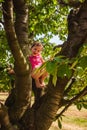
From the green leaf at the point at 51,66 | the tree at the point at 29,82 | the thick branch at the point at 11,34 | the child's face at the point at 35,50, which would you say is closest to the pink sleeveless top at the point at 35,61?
the child's face at the point at 35,50

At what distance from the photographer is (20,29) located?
23.8 feet

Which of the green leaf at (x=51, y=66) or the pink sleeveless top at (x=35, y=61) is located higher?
the pink sleeveless top at (x=35, y=61)

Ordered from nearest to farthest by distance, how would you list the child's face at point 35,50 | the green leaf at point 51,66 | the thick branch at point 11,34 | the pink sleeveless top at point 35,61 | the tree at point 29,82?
→ the green leaf at point 51,66 → the thick branch at point 11,34 → the tree at point 29,82 → the pink sleeveless top at point 35,61 → the child's face at point 35,50

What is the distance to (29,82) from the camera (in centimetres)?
661

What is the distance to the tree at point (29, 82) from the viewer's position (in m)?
5.83

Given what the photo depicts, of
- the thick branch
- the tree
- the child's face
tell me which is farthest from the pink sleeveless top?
the thick branch

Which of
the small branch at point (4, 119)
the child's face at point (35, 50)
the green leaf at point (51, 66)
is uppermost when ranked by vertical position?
the child's face at point (35, 50)

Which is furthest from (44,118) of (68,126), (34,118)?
(68,126)

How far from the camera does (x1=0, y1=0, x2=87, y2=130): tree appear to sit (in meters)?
5.83

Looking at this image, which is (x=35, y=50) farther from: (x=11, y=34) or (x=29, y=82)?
(x=11, y=34)

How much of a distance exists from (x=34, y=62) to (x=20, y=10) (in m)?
1.31

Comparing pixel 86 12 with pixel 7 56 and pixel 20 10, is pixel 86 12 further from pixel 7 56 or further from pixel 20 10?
pixel 7 56

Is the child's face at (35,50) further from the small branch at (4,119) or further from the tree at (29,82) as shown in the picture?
the small branch at (4,119)

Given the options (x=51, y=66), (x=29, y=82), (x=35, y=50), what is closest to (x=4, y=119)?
(x=29, y=82)
